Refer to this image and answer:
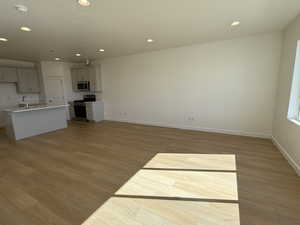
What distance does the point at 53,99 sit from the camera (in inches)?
257

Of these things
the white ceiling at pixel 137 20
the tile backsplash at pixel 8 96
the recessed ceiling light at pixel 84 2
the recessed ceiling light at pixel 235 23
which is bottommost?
the tile backsplash at pixel 8 96

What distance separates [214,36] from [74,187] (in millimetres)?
4260

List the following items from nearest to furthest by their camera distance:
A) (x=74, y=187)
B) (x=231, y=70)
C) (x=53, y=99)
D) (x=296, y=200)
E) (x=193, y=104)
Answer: (x=296, y=200) < (x=74, y=187) < (x=231, y=70) < (x=193, y=104) < (x=53, y=99)

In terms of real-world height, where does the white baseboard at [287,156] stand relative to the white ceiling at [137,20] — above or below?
below

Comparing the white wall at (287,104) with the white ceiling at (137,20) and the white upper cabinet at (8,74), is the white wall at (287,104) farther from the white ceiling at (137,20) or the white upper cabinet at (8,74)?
the white upper cabinet at (8,74)

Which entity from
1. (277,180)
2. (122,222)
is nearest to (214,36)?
(277,180)

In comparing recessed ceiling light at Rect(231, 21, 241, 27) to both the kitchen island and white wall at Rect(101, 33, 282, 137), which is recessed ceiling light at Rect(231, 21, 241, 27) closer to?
white wall at Rect(101, 33, 282, 137)

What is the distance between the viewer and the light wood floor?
1660 millimetres

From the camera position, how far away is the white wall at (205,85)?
3.66m

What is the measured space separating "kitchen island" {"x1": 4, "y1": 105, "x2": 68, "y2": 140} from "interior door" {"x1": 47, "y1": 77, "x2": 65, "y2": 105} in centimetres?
171

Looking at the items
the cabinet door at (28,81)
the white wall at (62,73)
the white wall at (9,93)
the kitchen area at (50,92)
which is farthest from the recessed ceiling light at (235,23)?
the white wall at (9,93)

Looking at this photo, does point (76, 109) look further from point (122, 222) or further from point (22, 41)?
point (122, 222)

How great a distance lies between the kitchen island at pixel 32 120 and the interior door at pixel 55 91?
171 centimetres

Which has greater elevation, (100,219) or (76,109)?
(76,109)
